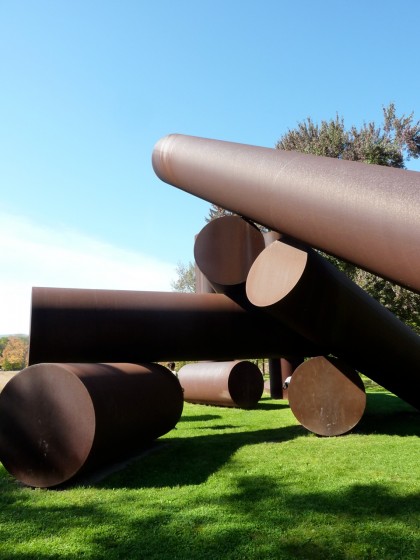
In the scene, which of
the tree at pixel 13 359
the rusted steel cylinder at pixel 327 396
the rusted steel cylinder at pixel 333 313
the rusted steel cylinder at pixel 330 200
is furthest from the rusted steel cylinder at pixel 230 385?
the tree at pixel 13 359

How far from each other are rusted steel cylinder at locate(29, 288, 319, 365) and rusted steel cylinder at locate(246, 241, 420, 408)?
1.41 meters

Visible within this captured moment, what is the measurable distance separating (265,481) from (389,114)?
2208 centimetres

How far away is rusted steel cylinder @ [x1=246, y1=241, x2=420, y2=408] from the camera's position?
22.5 ft

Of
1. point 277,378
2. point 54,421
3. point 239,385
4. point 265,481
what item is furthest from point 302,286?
point 277,378

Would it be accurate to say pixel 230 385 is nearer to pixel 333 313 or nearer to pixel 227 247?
pixel 227 247

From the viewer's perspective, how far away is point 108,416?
231 inches

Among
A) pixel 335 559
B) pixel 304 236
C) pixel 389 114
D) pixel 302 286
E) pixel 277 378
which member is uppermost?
pixel 389 114

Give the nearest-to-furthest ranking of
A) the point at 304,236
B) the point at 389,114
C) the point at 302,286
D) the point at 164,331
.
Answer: the point at 304,236 < the point at 302,286 < the point at 164,331 < the point at 389,114

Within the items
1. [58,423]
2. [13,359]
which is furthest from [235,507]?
[13,359]

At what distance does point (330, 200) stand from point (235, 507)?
287 cm

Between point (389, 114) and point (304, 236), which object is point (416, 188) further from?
point (389, 114)

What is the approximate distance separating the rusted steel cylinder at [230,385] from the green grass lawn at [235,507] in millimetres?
5866

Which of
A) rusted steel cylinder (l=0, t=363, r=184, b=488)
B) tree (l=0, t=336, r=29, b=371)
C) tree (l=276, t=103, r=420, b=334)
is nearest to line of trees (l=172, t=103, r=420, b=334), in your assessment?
tree (l=276, t=103, r=420, b=334)

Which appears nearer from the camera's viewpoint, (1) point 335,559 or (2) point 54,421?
(1) point 335,559
